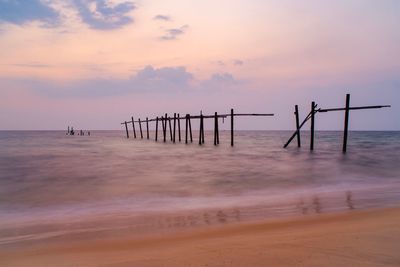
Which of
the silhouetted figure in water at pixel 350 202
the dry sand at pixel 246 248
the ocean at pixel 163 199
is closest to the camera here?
the dry sand at pixel 246 248

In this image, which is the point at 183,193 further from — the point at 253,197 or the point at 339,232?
the point at 339,232

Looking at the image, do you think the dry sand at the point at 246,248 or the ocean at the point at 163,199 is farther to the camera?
the ocean at the point at 163,199

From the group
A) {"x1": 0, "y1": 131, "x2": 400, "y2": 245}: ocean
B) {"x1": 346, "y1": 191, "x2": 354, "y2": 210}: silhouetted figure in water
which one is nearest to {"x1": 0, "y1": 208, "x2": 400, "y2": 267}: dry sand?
{"x1": 0, "y1": 131, "x2": 400, "y2": 245}: ocean

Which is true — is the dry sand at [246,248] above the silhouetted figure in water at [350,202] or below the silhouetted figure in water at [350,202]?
above

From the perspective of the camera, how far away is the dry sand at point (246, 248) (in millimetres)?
3416

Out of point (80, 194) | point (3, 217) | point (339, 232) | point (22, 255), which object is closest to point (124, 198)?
point (80, 194)

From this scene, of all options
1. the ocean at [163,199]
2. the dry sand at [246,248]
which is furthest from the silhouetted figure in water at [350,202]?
the dry sand at [246,248]

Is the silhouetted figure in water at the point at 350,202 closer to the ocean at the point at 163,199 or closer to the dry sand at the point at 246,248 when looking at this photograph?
the ocean at the point at 163,199

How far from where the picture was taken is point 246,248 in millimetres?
3807

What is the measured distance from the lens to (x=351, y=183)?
454 inches

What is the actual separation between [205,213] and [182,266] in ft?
10.6

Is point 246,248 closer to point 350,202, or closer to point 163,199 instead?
point 350,202

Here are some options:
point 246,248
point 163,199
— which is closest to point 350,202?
point 163,199

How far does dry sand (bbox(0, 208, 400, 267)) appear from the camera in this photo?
342 centimetres
